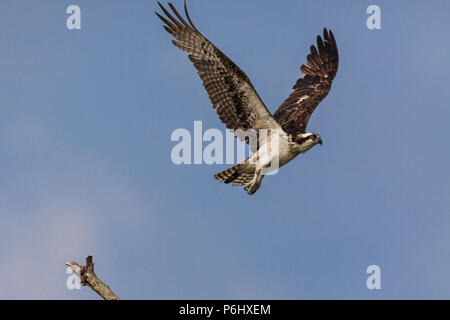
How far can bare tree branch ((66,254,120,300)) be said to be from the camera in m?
9.57

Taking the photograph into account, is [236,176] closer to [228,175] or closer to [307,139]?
[228,175]

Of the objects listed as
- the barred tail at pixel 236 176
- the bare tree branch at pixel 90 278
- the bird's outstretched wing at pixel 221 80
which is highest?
the bird's outstretched wing at pixel 221 80

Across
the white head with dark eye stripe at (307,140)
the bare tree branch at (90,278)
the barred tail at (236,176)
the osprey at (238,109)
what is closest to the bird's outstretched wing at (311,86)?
the osprey at (238,109)

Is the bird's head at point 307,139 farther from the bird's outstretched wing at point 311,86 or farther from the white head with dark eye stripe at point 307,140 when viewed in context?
the bird's outstretched wing at point 311,86

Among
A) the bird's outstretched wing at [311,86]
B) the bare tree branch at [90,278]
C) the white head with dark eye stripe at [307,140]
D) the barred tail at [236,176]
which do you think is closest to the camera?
the bare tree branch at [90,278]

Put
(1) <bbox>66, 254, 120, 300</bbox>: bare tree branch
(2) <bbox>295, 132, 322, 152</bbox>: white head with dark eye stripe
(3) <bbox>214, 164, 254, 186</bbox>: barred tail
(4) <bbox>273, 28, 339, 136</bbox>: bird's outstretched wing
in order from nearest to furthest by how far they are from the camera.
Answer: (1) <bbox>66, 254, 120, 300</bbox>: bare tree branch, (2) <bbox>295, 132, 322, 152</bbox>: white head with dark eye stripe, (3) <bbox>214, 164, 254, 186</bbox>: barred tail, (4) <bbox>273, 28, 339, 136</bbox>: bird's outstretched wing

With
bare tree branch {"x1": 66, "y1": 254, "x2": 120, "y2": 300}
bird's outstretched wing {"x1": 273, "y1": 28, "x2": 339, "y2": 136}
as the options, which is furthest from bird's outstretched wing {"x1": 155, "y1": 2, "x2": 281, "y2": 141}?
bare tree branch {"x1": 66, "y1": 254, "x2": 120, "y2": 300}

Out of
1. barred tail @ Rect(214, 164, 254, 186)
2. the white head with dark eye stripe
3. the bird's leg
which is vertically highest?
the white head with dark eye stripe

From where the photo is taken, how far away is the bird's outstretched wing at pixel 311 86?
15516 mm

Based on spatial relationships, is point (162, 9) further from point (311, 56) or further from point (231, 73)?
point (311, 56)

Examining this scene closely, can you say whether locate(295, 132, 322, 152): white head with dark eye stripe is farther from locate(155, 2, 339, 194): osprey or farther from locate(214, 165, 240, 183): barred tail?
locate(214, 165, 240, 183): barred tail

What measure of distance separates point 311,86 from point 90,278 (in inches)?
376

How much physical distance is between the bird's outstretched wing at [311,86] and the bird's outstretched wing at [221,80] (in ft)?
5.86

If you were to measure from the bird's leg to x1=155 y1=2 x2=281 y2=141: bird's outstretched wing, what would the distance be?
3.16ft
